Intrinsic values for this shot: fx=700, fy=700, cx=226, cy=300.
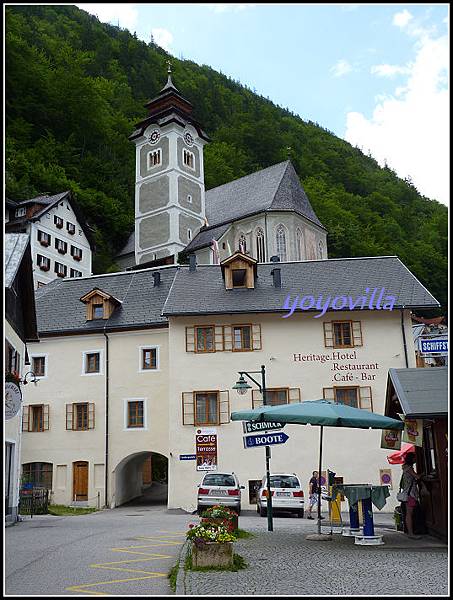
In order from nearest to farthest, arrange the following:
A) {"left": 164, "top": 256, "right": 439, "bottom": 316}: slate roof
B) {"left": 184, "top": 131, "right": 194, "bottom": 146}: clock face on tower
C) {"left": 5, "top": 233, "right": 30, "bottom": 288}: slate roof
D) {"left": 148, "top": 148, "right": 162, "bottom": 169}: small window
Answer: {"left": 5, "top": 233, "right": 30, "bottom": 288}: slate roof, {"left": 164, "top": 256, "right": 439, "bottom": 316}: slate roof, {"left": 148, "top": 148, "right": 162, "bottom": 169}: small window, {"left": 184, "top": 131, "right": 194, "bottom": 146}: clock face on tower

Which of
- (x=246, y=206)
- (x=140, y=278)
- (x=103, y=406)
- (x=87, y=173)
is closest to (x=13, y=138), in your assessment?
(x=87, y=173)

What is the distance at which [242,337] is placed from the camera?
29812 mm

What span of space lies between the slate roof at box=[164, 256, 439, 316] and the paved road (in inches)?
496

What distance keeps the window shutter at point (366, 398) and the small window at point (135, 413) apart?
9.53 metres

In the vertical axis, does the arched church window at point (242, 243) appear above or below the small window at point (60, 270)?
above

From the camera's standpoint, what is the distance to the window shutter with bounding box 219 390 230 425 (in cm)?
2873

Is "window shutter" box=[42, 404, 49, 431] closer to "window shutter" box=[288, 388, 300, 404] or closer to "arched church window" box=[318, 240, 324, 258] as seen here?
"window shutter" box=[288, 388, 300, 404]

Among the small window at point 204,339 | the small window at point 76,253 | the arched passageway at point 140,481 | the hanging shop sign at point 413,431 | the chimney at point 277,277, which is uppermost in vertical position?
the small window at point 76,253

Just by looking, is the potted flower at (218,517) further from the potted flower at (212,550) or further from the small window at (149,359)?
the small window at (149,359)

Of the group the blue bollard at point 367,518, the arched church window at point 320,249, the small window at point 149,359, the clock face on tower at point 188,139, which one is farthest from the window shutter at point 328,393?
the clock face on tower at point 188,139

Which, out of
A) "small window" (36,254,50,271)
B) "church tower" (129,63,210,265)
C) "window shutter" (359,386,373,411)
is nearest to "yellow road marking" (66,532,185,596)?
"window shutter" (359,386,373,411)

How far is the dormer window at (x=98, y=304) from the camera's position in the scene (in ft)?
107

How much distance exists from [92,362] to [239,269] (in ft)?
26.1

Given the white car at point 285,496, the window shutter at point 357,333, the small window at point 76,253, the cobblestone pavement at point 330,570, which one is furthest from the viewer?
the small window at point 76,253
